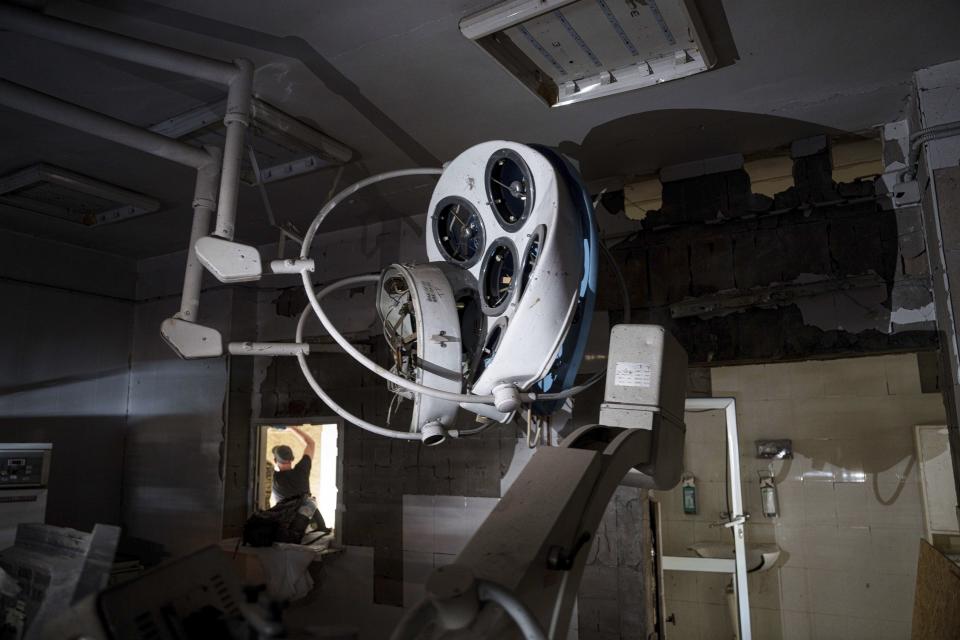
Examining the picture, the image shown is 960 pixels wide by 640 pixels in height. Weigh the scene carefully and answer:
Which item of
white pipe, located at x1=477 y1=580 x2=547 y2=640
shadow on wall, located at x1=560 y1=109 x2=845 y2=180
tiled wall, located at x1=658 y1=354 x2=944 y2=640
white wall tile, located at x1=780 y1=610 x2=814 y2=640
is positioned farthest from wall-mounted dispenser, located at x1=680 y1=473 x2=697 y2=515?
white pipe, located at x1=477 y1=580 x2=547 y2=640

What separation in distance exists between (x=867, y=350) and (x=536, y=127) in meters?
1.66

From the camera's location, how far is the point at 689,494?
15.0 ft

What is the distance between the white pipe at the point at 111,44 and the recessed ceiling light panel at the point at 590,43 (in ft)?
2.84

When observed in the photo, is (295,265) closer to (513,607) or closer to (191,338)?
(191,338)

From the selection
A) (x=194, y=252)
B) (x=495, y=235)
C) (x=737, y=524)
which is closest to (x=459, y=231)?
(x=495, y=235)

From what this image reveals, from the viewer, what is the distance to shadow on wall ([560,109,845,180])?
2.73 meters

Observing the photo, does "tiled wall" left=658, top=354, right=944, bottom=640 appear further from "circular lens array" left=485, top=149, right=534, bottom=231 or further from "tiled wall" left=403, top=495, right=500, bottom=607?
"circular lens array" left=485, top=149, right=534, bottom=231

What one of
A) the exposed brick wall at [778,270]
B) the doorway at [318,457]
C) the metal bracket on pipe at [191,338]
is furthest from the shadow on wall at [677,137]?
the doorway at [318,457]

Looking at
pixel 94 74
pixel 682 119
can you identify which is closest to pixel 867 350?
pixel 682 119

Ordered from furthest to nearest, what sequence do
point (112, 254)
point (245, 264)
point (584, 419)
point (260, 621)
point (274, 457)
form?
point (274, 457)
point (112, 254)
point (584, 419)
point (245, 264)
point (260, 621)

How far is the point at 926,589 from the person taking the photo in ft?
6.98

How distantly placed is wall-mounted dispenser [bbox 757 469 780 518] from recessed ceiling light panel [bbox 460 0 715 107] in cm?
311

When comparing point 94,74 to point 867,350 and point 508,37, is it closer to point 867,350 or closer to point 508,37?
point 508,37

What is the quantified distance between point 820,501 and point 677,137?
282 cm
